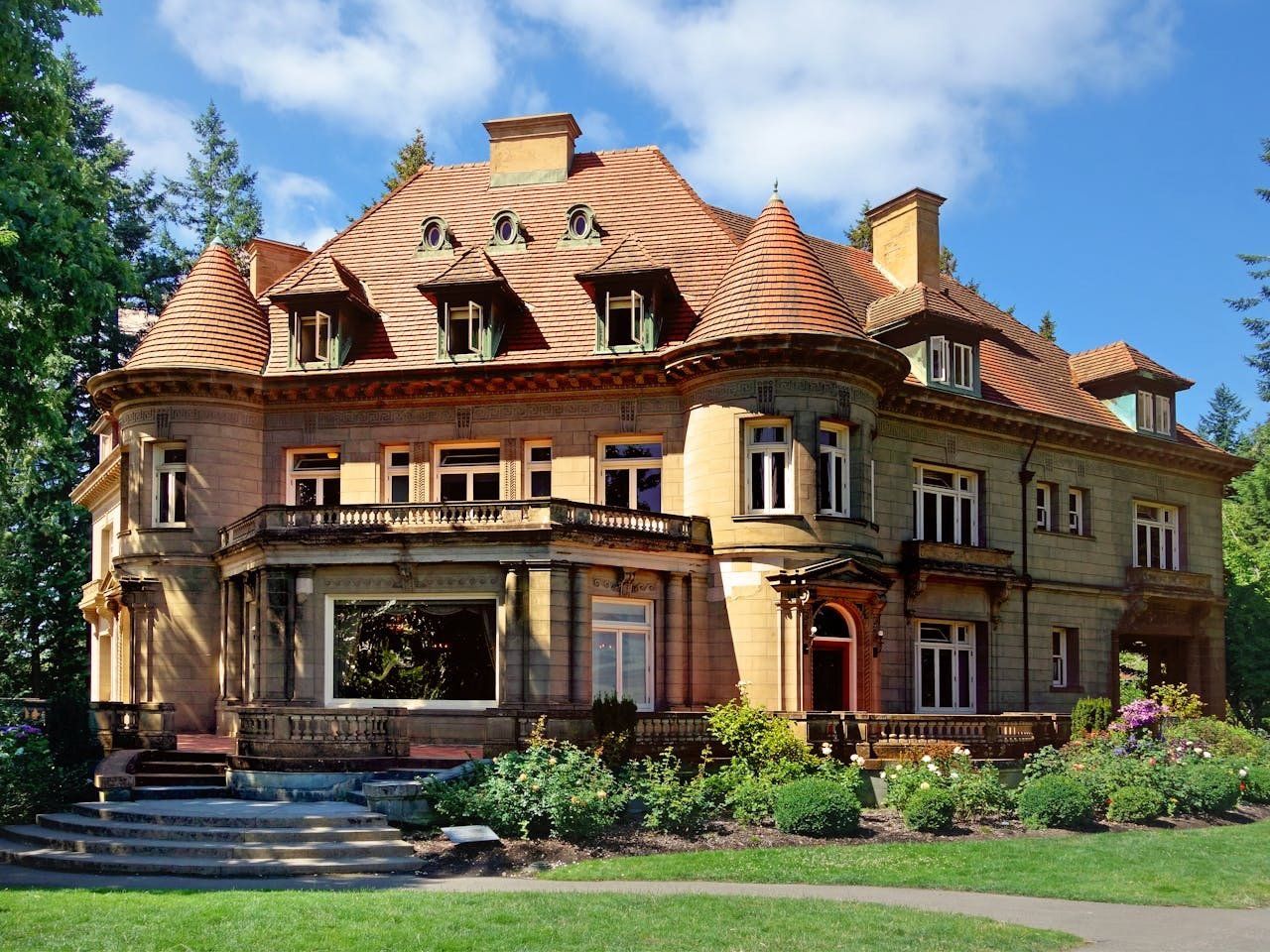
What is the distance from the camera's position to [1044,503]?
37438 mm

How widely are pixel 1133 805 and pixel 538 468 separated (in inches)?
584

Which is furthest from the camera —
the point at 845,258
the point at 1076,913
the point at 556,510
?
the point at 845,258

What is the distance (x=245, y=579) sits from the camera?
29.9m

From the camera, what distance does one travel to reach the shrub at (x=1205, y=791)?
2629 centimetres

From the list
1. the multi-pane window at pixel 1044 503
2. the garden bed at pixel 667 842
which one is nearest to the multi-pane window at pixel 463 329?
the garden bed at pixel 667 842

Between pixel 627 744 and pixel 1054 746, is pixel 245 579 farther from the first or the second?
pixel 1054 746

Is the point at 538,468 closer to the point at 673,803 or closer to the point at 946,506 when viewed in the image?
the point at 946,506

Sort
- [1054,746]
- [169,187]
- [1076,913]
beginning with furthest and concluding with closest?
[169,187] → [1054,746] → [1076,913]

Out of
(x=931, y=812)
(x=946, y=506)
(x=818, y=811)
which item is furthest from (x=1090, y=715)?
(x=818, y=811)

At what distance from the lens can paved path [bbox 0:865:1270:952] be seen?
14789 mm

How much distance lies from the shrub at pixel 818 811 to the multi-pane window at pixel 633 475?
1053 centimetres

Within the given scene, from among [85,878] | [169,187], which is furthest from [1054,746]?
[169,187]

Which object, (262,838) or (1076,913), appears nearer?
(1076,913)

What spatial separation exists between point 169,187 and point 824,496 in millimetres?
38455
